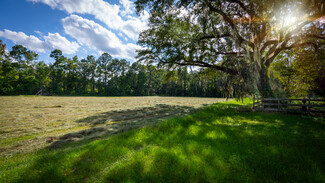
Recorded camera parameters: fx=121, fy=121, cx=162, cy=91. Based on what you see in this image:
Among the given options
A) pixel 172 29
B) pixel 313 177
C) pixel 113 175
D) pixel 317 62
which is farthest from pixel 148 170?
pixel 317 62

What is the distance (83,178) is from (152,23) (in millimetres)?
13985

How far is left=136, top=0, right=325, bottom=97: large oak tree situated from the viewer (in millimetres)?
7383

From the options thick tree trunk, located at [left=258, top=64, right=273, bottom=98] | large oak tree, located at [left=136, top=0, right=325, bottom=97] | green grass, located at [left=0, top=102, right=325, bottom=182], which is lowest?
green grass, located at [left=0, top=102, right=325, bottom=182]

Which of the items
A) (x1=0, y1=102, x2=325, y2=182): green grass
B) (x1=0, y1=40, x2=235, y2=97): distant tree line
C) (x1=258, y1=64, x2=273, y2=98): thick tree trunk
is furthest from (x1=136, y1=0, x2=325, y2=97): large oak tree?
(x1=0, y1=40, x2=235, y2=97): distant tree line

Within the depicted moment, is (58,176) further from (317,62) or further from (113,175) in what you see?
(317,62)

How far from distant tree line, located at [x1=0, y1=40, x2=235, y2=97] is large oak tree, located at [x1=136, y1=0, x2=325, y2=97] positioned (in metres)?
→ 20.9

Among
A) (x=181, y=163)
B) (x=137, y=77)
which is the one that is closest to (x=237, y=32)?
(x=181, y=163)

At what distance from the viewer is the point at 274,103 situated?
31.1 feet

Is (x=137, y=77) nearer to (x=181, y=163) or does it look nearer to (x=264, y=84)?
(x=264, y=84)

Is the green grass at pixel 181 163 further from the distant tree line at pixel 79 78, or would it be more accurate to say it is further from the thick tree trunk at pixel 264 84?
the distant tree line at pixel 79 78

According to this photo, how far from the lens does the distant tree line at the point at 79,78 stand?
3822cm

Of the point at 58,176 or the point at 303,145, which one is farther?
the point at 303,145

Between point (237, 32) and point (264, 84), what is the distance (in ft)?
15.7

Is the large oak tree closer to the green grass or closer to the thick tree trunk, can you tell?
the thick tree trunk
